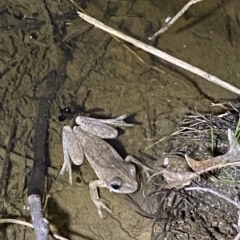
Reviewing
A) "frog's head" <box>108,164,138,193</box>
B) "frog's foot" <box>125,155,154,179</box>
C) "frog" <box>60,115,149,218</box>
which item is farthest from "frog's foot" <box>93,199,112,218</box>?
"frog's foot" <box>125,155,154,179</box>

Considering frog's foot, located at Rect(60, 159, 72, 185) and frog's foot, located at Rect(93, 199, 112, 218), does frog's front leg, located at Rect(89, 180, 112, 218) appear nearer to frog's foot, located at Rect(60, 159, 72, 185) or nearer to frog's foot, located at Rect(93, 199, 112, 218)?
frog's foot, located at Rect(93, 199, 112, 218)

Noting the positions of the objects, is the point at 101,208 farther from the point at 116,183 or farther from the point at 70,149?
the point at 70,149

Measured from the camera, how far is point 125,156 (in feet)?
12.3

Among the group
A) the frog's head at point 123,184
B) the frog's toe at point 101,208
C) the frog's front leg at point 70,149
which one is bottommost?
the frog's toe at point 101,208

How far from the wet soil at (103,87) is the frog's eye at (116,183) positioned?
0.34ft

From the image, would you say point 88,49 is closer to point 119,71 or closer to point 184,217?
point 119,71

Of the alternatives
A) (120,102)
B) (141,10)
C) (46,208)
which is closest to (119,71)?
(120,102)

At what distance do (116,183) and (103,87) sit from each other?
2.63 ft

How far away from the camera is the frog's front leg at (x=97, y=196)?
3.50m

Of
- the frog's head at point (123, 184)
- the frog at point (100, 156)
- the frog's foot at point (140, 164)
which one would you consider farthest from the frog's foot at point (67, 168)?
the frog's foot at point (140, 164)

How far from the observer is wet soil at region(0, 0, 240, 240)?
11.4ft

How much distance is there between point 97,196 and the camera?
11.6 feet

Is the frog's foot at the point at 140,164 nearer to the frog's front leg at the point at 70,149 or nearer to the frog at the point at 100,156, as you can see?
the frog at the point at 100,156

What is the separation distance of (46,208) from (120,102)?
947 mm
